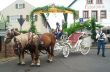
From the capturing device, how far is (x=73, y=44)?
21.5 meters

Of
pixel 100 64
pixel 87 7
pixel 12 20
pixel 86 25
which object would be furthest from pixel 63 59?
pixel 12 20

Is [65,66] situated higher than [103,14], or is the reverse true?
[103,14]

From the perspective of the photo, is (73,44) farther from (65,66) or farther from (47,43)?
(65,66)

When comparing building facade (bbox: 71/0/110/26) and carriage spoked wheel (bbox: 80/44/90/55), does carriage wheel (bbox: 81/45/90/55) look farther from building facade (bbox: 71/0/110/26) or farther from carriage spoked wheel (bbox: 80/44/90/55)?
building facade (bbox: 71/0/110/26)

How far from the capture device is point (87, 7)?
56531 millimetres

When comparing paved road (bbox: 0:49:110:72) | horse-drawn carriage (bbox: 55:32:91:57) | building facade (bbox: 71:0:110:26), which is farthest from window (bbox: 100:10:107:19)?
paved road (bbox: 0:49:110:72)

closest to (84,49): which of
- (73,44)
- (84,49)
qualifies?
(84,49)

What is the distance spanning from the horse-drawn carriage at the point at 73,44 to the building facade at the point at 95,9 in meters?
33.2

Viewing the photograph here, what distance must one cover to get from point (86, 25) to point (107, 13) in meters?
18.9

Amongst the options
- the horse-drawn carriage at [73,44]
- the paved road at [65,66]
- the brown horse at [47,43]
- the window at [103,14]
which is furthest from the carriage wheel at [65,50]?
the window at [103,14]

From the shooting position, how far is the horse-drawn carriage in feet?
67.7

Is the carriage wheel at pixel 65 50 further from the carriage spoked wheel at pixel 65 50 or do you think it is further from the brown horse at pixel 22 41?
the brown horse at pixel 22 41

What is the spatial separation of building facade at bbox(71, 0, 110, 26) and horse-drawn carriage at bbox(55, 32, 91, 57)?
33.2 metres

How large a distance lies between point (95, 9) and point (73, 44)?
118 ft
